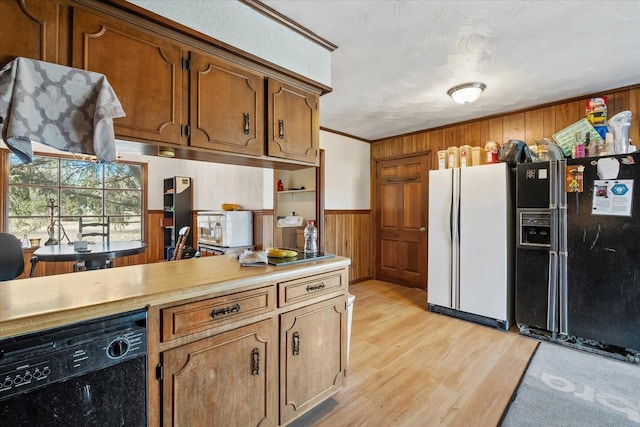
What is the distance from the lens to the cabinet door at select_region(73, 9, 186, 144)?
1.29 m

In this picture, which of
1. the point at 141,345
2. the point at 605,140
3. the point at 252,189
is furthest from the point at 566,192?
the point at 252,189

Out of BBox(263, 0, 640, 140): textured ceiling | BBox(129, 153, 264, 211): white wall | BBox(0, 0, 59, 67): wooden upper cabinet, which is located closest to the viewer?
BBox(0, 0, 59, 67): wooden upper cabinet

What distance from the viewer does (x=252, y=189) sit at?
13.9 feet

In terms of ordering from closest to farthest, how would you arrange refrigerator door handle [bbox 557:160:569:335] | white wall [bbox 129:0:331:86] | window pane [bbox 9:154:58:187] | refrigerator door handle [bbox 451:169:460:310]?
white wall [bbox 129:0:331:86] → refrigerator door handle [bbox 557:160:569:335] → refrigerator door handle [bbox 451:169:460:310] → window pane [bbox 9:154:58:187]

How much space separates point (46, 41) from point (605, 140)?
12.7 feet

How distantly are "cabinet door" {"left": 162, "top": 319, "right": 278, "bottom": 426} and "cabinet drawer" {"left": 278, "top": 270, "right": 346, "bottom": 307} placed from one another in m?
0.15

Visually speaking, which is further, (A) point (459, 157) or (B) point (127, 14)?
(A) point (459, 157)

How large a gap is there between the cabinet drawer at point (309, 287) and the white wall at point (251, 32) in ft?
4.52

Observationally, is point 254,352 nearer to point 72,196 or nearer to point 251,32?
point 251,32

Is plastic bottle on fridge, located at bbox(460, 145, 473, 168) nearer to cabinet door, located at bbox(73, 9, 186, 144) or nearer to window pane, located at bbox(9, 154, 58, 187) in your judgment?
cabinet door, located at bbox(73, 9, 186, 144)

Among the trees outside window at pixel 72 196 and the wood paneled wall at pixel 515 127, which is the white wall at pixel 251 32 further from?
the trees outside window at pixel 72 196

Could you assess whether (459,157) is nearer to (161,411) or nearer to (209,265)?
(209,265)

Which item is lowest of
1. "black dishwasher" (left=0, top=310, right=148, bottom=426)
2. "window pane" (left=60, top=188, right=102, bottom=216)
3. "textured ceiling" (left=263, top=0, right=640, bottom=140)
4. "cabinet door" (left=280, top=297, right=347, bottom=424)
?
"cabinet door" (left=280, top=297, right=347, bottom=424)

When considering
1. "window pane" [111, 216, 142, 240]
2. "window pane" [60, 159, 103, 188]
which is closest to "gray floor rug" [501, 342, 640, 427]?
"window pane" [111, 216, 142, 240]
